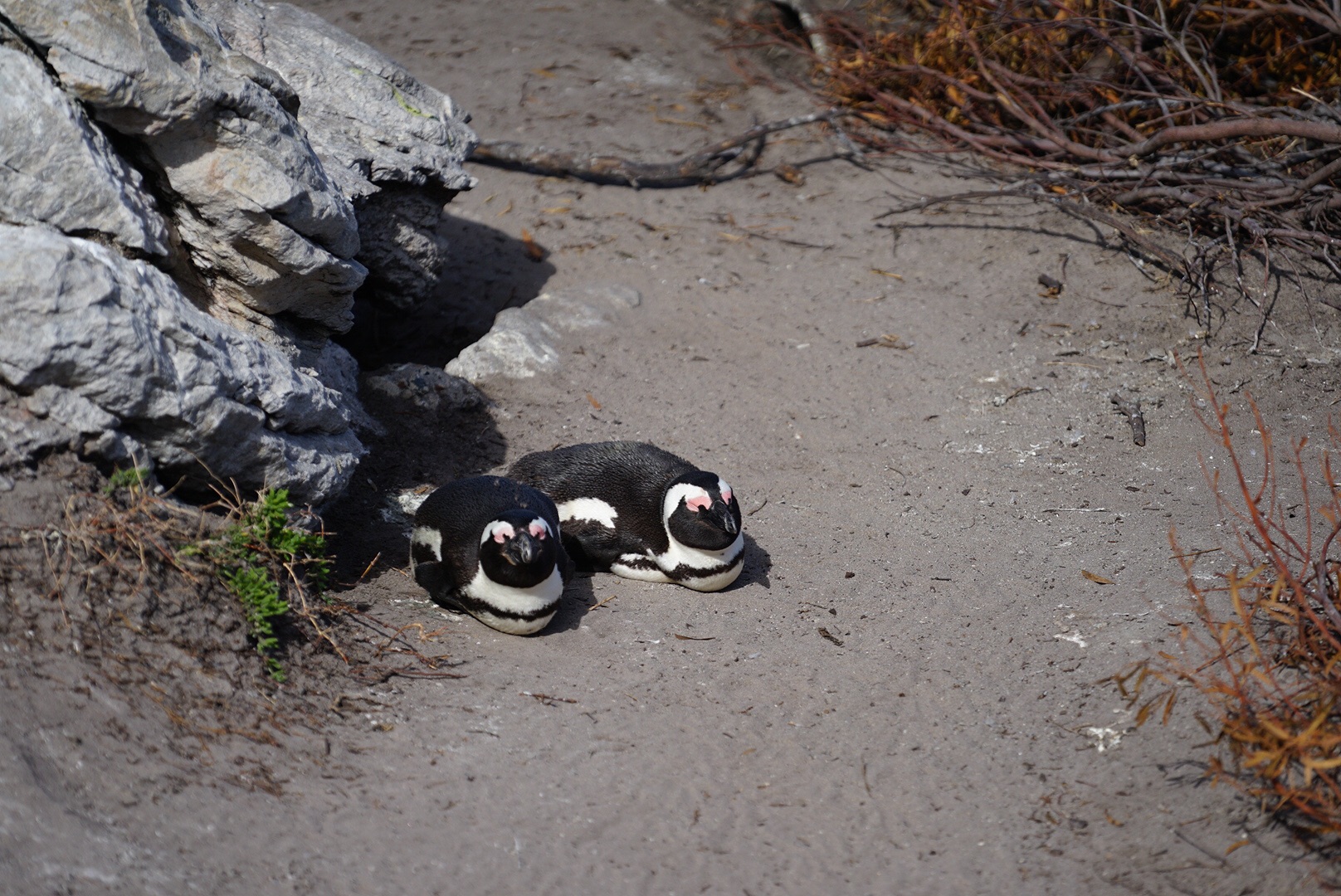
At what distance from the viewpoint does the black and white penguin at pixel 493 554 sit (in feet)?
13.3

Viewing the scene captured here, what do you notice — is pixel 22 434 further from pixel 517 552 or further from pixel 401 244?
pixel 401 244

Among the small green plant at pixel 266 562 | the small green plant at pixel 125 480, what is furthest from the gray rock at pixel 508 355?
the small green plant at pixel 125 480

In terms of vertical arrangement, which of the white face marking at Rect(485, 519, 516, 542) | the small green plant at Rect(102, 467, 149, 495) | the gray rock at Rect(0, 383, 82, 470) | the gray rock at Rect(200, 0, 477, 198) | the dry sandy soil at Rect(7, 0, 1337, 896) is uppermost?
the gray rock at Rect(200, 0, 477, 198)

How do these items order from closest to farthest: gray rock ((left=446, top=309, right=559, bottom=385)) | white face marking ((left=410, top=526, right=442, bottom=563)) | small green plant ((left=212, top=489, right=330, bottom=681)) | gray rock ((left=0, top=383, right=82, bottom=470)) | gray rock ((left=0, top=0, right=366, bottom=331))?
gray rock ((left=0, top=383, right=82, bottom=470)) < small green plant ((left=212, top=489, right=330, bottom=681)) < gray rock ((left=0, top=0, right=366, bottom=331)) < white face marking ((left=410, top=526, right=442, bottom=563)) < gray rock ((left=446, top=309, right=559, bottom=385))

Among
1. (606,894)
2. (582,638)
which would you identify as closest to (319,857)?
(606,894)

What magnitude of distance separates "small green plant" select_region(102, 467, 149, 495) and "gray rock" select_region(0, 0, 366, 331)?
1.12 metres

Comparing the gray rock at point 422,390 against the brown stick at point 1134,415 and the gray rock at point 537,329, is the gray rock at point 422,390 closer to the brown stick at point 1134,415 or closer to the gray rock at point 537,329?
the gray rock at point 537,329

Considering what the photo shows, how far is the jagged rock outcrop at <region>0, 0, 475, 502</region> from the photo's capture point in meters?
3.36

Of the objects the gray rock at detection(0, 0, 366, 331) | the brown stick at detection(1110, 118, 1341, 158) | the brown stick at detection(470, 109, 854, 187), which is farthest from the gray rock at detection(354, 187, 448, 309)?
the brown stick at detection(1110, 118, 1341, 158)

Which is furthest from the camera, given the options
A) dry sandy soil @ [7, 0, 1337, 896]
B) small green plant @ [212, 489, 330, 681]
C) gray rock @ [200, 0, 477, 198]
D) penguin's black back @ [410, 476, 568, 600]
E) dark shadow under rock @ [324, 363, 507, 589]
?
gray rock @ [200, 0, 477, 198]

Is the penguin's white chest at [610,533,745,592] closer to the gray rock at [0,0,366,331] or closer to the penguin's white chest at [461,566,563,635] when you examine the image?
the penguin's white chest at [461,566,563,635]

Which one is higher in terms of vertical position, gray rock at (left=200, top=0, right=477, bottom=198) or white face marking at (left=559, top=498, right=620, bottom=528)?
gray rock at (left=200, top=0, right=477, bottom=198)

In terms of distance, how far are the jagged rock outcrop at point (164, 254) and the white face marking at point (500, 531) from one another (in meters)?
0.79

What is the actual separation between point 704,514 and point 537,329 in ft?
8.57
